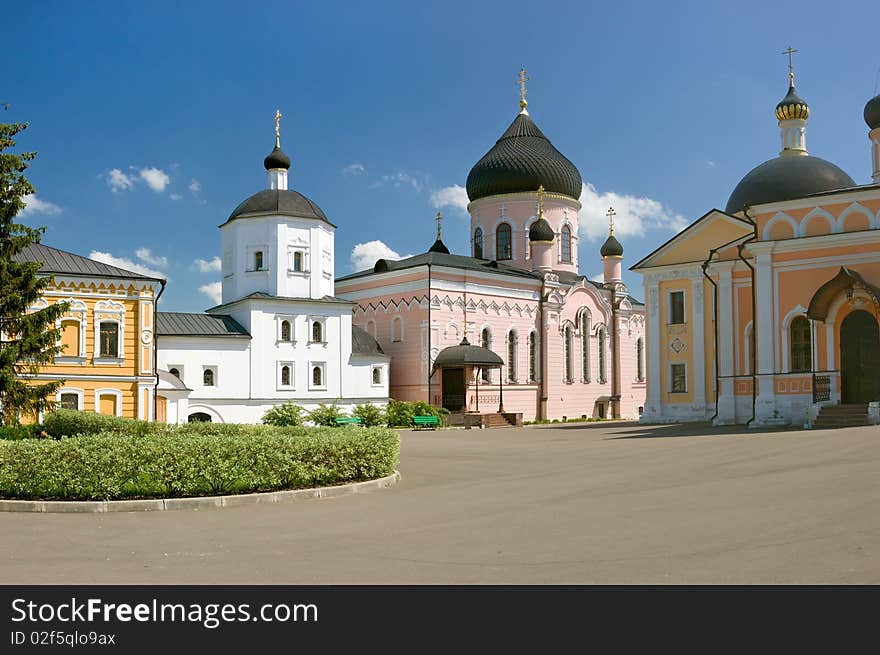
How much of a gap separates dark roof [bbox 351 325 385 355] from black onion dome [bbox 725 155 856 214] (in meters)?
16.4

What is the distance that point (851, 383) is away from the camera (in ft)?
83.6

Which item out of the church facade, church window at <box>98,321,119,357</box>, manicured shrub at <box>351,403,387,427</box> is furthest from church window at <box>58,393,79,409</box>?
the church facade

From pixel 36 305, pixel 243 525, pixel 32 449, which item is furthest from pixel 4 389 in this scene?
pixel 243 525

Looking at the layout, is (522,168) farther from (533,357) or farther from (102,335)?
(102,335)

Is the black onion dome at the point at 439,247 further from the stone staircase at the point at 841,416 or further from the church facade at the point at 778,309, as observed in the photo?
the stone staircase at the point at 841,416

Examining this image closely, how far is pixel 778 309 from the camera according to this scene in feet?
87.0

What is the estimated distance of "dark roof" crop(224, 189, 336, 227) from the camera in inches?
1420

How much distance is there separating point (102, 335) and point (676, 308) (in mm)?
21164

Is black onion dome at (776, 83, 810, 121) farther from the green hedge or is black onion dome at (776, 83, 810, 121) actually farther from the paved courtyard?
the green hedge

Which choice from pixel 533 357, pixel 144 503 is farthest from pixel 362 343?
pixel 144 503

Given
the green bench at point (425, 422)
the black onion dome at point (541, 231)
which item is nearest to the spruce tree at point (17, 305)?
the green bench at point (425, 422)

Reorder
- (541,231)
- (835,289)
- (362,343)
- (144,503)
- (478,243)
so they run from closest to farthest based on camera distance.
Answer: (144,503) < (835,289) < (362,343) < (541,231) < (478,243)

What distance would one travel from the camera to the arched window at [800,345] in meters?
26.2
